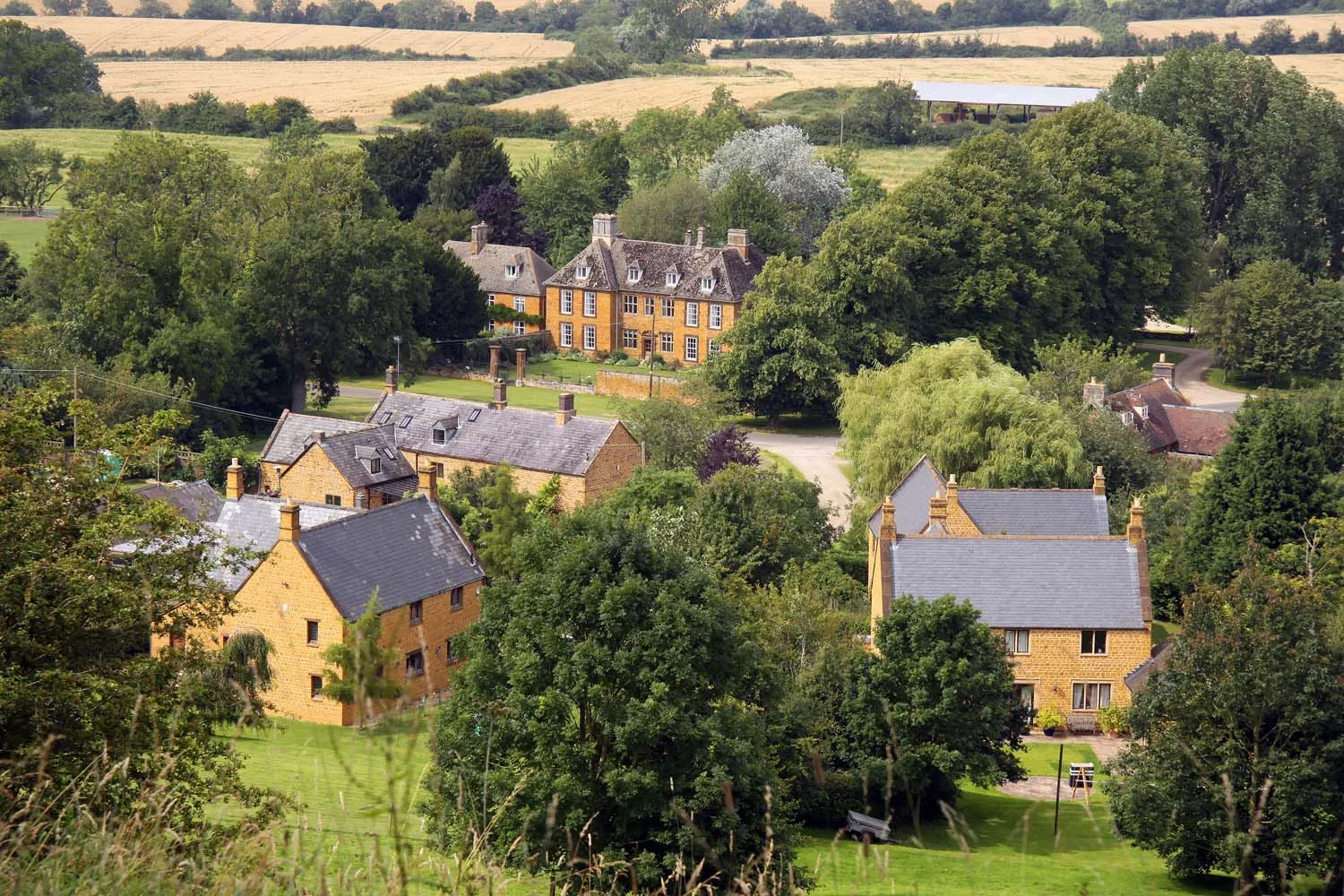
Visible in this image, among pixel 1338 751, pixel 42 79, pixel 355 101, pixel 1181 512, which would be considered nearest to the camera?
pixel 1338 751

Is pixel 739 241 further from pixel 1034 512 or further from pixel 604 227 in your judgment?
pixel 1034 512

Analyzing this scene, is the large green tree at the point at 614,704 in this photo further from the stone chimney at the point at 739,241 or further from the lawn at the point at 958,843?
the stone chimney at the point at 739,241

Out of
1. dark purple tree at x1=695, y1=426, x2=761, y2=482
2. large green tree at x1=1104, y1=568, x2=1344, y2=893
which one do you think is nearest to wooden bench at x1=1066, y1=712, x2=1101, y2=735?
large green tree at x1=1104, y1=568, x2=1344, y2=893

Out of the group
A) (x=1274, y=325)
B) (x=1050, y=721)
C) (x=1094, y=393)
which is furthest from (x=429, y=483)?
(x=1274, y=325)

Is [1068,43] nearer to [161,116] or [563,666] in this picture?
[161,116]

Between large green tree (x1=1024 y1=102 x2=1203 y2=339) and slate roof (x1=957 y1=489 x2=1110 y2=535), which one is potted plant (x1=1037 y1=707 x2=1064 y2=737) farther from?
large green tree (x1=1024 y1=102 x2=1203 y2=339)

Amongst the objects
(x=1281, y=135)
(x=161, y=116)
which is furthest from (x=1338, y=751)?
(x=161, y=116)
